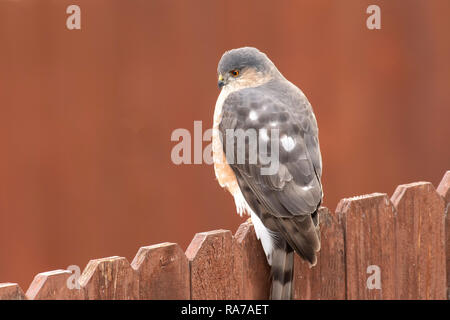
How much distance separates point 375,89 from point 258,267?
2.66 meters

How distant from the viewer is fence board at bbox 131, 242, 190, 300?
2.43 metres

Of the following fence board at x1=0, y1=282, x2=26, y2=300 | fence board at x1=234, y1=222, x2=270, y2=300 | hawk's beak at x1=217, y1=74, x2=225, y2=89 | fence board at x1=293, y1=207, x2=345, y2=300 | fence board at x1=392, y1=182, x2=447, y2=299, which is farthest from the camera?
hawk's beak at x1=217, y1=74, x2=225, y2=89

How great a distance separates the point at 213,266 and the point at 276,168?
49 centimetres

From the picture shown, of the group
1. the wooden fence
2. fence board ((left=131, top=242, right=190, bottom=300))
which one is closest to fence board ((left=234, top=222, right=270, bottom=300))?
the wooden fence

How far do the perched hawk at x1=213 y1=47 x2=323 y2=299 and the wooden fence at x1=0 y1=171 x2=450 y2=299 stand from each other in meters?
0.09

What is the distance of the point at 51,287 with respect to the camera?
218 cm

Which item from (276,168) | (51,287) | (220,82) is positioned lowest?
(51,287)

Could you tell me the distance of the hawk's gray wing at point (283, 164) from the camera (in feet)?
8.83

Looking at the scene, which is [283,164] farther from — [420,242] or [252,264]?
[420,242]

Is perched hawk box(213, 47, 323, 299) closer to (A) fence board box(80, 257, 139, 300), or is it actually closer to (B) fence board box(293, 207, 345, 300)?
(B) fence board box(293, 207, 345, 300)

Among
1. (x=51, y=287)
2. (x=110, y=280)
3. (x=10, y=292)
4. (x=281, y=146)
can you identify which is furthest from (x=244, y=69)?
(x=10, y=292)

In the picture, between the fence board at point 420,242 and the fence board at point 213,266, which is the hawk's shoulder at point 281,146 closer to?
the fence board at point 213,266

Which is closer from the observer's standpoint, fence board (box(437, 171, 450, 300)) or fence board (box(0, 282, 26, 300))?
fence board (box(0, 282, 26, 300))

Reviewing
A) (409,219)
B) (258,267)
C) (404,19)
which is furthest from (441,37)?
(258,267)
